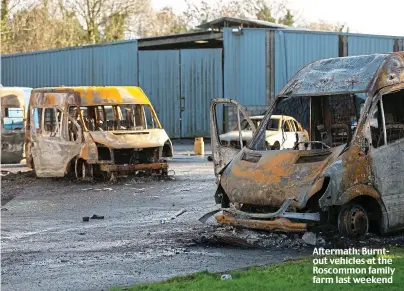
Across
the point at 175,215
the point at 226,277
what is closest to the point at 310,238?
the point at 226,277

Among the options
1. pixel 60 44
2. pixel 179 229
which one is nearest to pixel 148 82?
pixel 60 44

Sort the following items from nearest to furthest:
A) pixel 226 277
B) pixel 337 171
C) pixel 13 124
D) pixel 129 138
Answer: pixel 226 277 → pixel 337 171 → pixel 129 138 → pixel 13 124

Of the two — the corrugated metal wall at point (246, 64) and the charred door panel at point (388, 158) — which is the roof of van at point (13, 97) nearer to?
the corrugated metal wall at point (246, 64)

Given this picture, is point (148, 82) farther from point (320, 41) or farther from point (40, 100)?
point (40, 100)

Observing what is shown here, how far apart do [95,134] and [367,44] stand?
20.4 m

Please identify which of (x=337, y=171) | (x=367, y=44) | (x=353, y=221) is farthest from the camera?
(x=367, y=44)

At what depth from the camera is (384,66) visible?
38.9ft

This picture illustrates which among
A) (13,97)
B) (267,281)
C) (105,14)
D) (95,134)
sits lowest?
(267,281)

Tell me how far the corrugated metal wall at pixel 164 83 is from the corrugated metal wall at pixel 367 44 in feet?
26.2

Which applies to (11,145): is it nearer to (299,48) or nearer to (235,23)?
(299,48)

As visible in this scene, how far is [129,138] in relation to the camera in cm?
2058

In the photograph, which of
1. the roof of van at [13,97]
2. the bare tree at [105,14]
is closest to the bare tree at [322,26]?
the bare tree at [105,14]

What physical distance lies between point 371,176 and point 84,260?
12.2ft

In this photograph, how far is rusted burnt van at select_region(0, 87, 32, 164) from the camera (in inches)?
1019
